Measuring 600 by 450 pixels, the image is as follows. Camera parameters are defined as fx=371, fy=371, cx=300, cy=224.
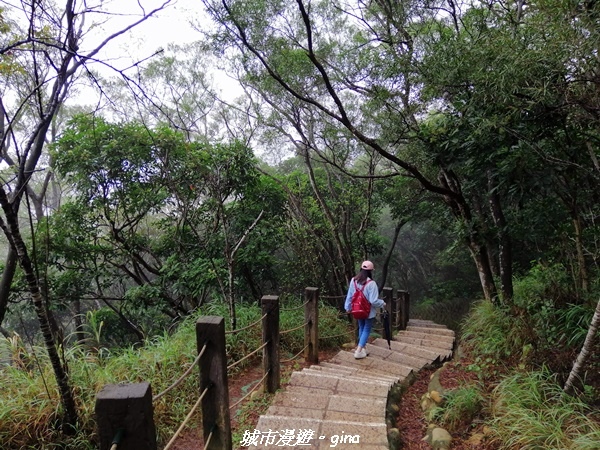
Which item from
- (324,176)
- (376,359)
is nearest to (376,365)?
(376,359)

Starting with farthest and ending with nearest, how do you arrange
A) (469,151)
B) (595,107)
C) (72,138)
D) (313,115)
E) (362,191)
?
(362,191) → (313,115) → (72,138) → (469,151) → (595,107)

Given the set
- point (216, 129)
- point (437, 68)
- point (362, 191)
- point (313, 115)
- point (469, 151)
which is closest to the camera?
point (437, 68)

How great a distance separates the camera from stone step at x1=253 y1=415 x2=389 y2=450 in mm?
2779

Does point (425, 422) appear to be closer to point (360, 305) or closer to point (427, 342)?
point (360, 305)

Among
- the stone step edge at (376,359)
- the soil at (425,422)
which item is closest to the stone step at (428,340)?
the soil at (425,422)

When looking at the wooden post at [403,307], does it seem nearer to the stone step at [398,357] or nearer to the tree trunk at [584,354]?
the stone step at [398,357]

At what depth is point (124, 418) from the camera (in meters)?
1.47

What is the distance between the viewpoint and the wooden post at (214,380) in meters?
2.48

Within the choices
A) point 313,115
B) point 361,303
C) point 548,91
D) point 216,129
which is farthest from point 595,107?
point 216,129

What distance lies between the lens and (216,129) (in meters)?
17.7

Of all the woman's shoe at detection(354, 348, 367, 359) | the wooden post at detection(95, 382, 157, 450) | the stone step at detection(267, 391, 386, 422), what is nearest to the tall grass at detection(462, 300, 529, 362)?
the woman's shoe at detection(354, 348, 367, 359)

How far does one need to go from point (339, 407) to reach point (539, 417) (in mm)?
1596

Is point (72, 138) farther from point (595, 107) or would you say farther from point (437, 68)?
point (595, 107)

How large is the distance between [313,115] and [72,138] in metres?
5.08
